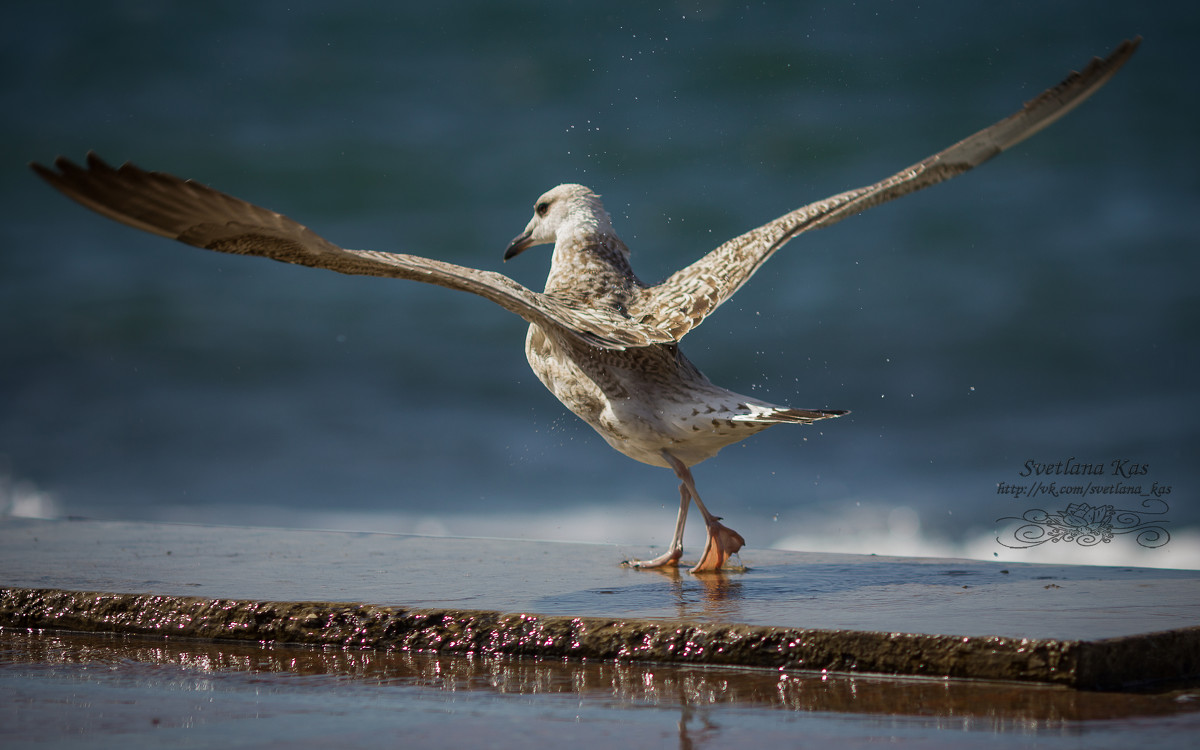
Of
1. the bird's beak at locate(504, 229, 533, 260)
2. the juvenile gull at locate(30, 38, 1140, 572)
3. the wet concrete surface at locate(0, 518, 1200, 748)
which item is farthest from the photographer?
the bird's beak at locate(504, 229, 533, 260)

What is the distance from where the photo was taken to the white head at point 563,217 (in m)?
5.91

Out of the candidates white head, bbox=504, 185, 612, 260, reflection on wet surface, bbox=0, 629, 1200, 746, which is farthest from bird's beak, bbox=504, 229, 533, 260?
reflection on wet surface, bbox=0, 629, 1200, 746

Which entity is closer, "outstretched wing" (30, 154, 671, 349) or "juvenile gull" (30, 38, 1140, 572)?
"outstretched wing" (30, 154, 671, 349)

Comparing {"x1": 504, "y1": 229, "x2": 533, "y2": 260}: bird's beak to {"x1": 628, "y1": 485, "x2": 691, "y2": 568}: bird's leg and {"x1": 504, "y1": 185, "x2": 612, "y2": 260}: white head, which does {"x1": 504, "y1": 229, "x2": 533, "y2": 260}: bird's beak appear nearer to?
{"x1": 504, "y1": 185, "x2": 612, "y2": 260}: white head

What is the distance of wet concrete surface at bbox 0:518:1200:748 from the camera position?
8.05 feet

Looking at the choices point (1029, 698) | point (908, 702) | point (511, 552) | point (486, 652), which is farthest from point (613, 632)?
point (511, 552)

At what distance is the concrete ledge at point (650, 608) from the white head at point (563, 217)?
1.67 m

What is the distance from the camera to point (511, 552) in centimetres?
563

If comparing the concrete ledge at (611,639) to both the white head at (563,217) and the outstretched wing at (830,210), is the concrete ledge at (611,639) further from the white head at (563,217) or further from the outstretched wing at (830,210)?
the white head at (563,217)

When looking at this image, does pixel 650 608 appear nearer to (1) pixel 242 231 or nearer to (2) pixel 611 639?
(2) pixel 611 639

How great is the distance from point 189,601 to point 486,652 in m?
1.09

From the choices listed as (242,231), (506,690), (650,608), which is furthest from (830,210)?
→ (506,690)

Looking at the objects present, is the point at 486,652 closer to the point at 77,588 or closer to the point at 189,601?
the point at 189,601

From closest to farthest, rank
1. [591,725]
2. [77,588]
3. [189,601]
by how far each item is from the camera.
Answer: [591,725], [189,601], [77,588]
